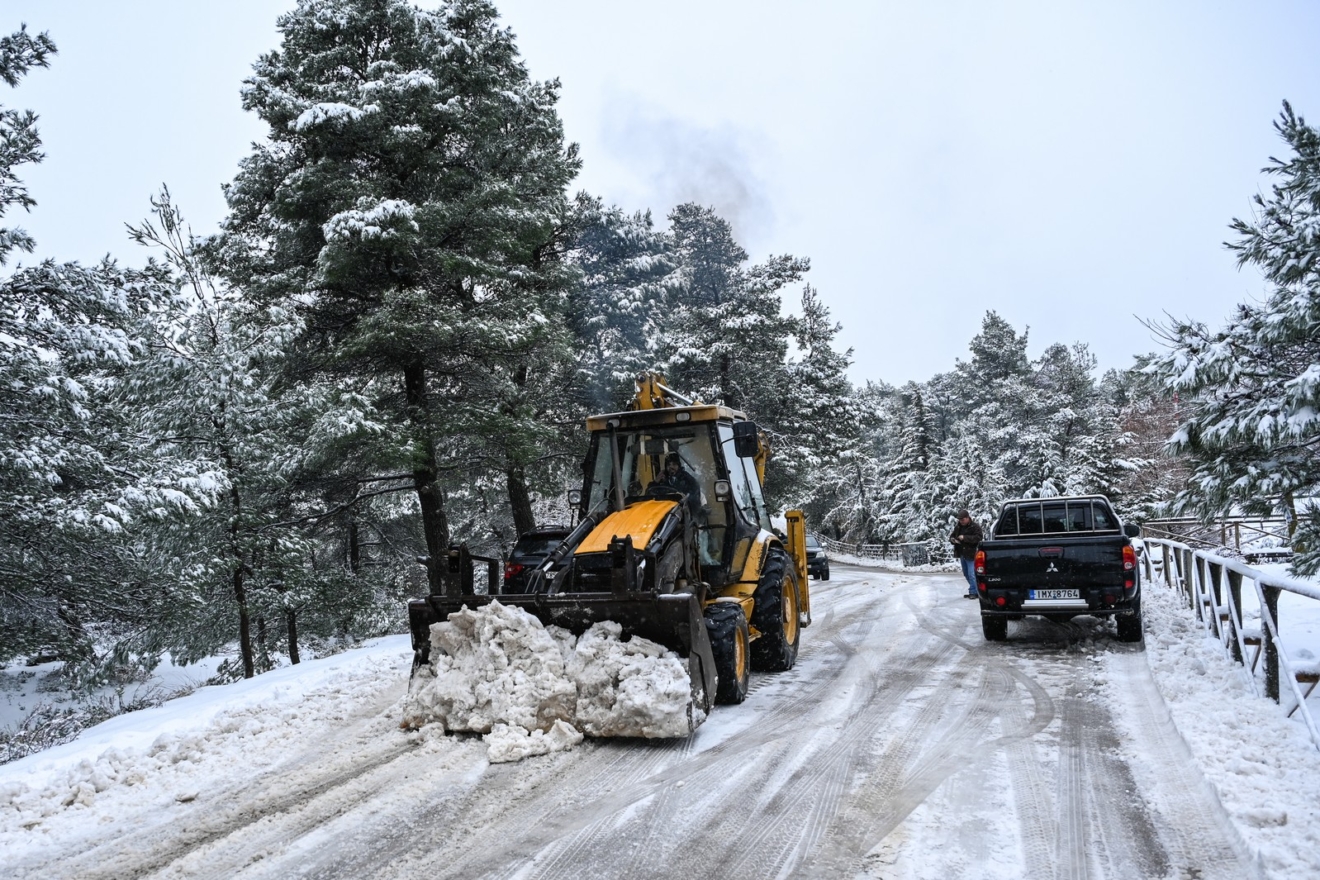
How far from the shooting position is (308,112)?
41.4 ft

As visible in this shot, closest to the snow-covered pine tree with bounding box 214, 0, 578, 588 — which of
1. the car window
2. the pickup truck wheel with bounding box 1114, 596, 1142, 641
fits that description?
the car window

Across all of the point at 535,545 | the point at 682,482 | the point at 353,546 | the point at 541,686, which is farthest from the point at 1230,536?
the point at 353,546

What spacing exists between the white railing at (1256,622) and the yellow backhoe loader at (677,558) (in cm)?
381

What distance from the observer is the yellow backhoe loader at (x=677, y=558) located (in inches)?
247

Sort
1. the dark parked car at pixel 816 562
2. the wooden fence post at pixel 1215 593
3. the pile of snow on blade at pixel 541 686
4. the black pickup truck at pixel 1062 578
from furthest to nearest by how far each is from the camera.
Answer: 1. the dark parked car at pixel 816 562
2. the black pickup truck at pixel 1062 578
3. the wooden fence post at pixel 1215 593
4. the pile of snow on blade at pixel 541 686

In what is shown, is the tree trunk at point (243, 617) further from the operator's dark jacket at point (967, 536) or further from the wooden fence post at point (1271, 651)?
the operator's dark jacket at point (967, 536)

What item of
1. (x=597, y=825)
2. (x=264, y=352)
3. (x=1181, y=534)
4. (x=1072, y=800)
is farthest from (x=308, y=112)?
(x=1181, y=534)

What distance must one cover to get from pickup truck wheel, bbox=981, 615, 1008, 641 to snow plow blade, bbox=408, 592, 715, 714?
517 cm

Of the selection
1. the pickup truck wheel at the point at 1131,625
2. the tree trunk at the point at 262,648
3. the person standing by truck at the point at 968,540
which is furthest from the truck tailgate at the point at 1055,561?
the tree trunk at the point at 262,648

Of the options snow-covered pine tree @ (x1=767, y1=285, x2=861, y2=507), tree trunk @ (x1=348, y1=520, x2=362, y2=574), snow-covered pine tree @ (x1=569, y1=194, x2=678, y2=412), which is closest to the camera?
tree trunk @ (x1=348, y1=520, x2=362, y2=574)

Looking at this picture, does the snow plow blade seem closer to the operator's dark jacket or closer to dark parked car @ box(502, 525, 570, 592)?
dark parked car @ box(502, 525, 570, 592)

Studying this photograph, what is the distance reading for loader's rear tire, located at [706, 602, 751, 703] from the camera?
672cm

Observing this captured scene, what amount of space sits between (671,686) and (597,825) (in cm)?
149

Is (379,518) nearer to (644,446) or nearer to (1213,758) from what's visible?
(644,446)
